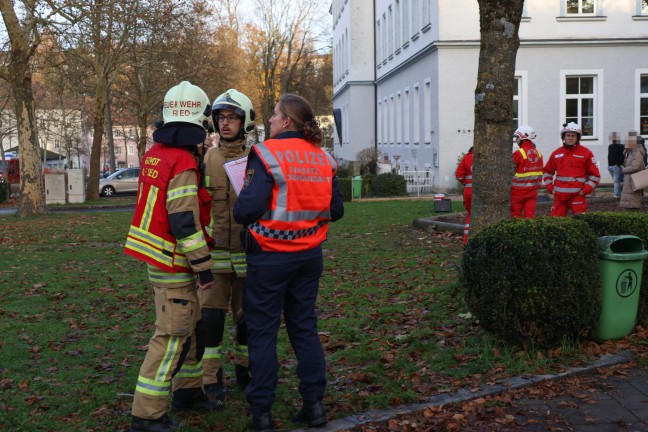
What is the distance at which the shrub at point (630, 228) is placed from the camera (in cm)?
634

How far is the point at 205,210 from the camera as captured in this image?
504cm

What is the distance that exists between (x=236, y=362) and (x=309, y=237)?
1.36 meters

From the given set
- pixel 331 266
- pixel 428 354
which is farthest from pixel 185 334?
pixel 331 266

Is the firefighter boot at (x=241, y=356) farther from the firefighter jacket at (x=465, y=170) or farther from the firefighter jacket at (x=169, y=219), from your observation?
the firefighter jacket at (x=465, y=170)

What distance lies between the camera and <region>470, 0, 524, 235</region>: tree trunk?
7.71 meters

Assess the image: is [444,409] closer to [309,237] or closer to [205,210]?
[309,237]

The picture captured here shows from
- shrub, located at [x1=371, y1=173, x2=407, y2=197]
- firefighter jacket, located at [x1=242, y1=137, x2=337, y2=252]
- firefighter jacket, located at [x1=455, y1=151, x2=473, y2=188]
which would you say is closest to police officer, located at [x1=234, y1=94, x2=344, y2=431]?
firefighter jacket, located at [x1=242, y1=137, x2=337, y2=252]

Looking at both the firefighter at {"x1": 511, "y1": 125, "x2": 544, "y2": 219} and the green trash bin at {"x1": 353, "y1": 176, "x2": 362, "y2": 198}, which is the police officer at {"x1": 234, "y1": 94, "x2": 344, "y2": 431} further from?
the green trash bin at {"x1": 353, "y1": 176, "x2": 362, "y2": 198}

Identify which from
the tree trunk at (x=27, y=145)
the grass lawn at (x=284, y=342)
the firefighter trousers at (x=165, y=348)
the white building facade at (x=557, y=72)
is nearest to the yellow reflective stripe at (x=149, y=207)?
the firefighter trousers at (x=165, y=348)

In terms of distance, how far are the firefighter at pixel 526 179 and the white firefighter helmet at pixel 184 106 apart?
7.72m

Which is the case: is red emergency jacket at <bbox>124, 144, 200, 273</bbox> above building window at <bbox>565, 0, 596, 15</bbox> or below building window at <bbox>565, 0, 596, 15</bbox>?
below

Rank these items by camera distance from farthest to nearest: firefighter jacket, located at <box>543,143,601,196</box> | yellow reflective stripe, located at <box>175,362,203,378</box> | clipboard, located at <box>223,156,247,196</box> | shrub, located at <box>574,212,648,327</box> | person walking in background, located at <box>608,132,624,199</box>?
person walking in background, located at <box>608,132,624,199</box>, firefighter jacket, located at <box>543,143,601,196</box>, shrub, located at <box>574,212,648,327</box>, yellow reflective stripe, located at <box>175,362,203,378</box>, clipboard, located at <box>223,156,247,196</box>

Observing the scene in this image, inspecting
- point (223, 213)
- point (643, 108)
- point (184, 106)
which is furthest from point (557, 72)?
point (184, 106)

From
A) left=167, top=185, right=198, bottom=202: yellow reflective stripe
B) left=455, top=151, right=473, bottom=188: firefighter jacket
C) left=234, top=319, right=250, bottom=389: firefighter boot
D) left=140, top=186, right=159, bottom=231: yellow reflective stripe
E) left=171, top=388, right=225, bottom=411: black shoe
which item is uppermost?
left=455, top=151, right=473, bottom=188: firefighter jacket
